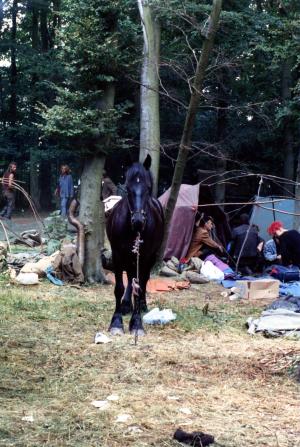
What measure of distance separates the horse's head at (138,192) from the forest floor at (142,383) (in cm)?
131

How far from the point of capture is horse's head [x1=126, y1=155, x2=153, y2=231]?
677 centimetres

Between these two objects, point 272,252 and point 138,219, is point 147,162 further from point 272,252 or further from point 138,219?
point 272,252

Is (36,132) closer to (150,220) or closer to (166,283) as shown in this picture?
(166,283)

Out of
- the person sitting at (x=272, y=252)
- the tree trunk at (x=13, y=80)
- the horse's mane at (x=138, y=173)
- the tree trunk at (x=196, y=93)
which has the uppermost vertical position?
the tree trunk at (x=13, y=80)

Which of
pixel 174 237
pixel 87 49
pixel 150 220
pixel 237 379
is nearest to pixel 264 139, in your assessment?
pixel 174 237

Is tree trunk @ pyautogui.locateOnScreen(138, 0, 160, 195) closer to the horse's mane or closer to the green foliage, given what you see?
the green foliage

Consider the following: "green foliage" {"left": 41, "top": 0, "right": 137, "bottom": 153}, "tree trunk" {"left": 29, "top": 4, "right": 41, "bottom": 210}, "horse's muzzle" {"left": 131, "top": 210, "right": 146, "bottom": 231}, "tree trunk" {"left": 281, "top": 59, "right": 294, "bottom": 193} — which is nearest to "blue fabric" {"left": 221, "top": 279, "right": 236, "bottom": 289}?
"green foliage" {"left": 41, "top": 0, "right": 137, "bottom": 153}

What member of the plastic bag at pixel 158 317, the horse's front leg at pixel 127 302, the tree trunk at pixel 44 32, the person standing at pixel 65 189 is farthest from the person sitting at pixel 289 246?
the tree trunk at pixel 44 32

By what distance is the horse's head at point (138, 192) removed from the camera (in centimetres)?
677

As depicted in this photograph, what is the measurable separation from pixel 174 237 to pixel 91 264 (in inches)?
128

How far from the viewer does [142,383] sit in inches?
195

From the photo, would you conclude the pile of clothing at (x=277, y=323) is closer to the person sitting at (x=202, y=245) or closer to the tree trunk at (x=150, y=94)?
the person sitting at (x=202, y=245)

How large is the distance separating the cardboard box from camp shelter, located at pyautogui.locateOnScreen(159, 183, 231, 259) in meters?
3.35

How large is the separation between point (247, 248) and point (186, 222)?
1705 millimetres
